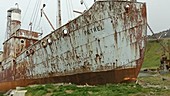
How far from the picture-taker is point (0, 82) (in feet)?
80.9

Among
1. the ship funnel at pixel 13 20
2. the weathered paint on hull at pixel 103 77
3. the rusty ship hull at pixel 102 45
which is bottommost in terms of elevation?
the weathered paint on hull at pixel 103 77

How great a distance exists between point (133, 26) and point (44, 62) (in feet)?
21.3

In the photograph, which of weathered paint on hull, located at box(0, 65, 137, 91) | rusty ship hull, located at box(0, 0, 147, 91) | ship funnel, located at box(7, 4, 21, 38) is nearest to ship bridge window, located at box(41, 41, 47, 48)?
rusty ship hull, located at box(0, 0, 147, 91)

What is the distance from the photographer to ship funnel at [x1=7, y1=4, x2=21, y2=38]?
25706mm

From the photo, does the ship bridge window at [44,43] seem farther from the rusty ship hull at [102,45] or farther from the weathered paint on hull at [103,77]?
the weathered paint on hull at [103,77]

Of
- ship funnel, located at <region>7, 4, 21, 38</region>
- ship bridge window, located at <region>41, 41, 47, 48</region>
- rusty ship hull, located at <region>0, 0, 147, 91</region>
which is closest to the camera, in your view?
rusty ship hull, located at <region>0, 0, 147, 91</region>

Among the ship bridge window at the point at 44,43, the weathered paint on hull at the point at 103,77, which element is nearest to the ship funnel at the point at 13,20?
the ship bridge window at the point at 44,43

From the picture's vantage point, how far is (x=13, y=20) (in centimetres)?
2580

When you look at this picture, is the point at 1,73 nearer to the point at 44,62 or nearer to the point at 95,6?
the point at 44,62

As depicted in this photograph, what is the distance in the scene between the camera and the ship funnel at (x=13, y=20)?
84.3ft

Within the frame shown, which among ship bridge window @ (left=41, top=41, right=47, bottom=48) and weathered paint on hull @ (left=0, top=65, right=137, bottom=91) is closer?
weathered paint on hull @ (left=0, top=65, right=137, bottom=91)

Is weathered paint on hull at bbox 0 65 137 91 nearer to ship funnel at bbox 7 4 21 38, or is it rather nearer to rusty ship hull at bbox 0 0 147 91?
rusty ship hull at bbox 0 0 147 91

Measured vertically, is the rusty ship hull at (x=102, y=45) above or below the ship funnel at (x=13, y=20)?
below

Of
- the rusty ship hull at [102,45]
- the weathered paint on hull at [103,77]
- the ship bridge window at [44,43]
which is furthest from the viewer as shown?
the ship bridge window at [44,43]
